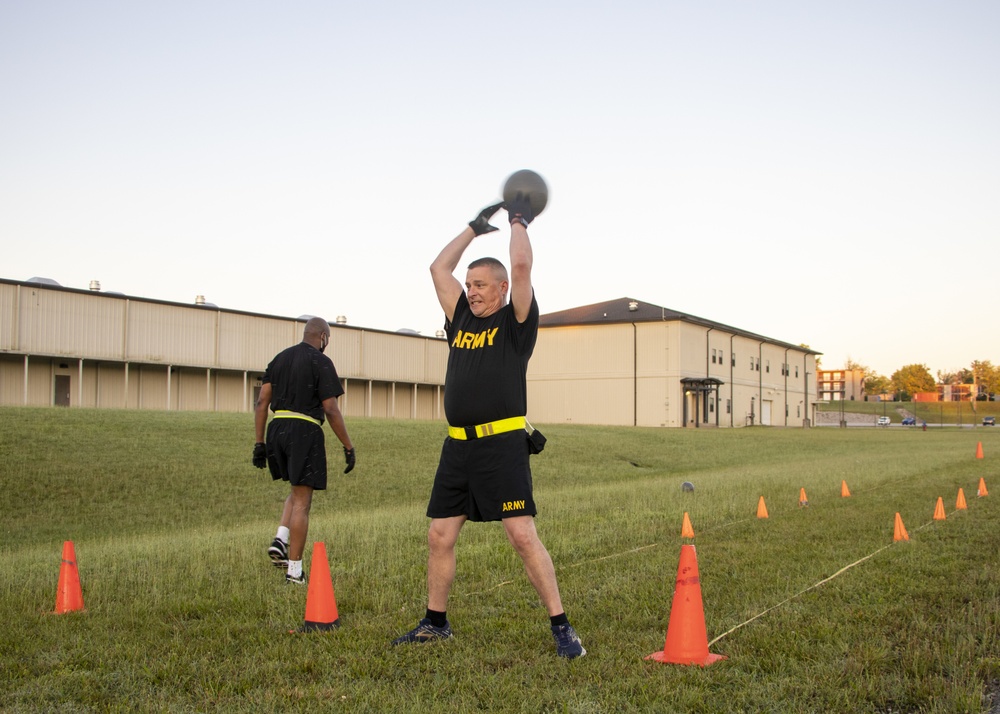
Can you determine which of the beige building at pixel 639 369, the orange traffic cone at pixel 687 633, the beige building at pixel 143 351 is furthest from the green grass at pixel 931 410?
the orange traffic cone at pixel 687 633

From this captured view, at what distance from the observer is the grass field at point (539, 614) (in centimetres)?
407

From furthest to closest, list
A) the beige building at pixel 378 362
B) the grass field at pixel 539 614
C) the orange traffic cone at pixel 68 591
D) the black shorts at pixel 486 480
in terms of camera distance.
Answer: the beige building at pixel 378 362 → the orange traffic cone at pixel 68 591 → the black shorts at pixel 486 480 → the grass field at pixel 539 614

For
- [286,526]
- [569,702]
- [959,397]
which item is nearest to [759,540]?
[286,526]

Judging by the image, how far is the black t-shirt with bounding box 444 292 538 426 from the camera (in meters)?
4.98

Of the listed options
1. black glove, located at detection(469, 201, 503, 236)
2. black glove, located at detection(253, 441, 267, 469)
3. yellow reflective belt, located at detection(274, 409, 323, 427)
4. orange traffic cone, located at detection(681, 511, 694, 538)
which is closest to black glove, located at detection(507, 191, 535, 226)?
black glove, located at detection(469, 201, 503, 236)

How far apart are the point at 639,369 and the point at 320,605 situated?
5656cm

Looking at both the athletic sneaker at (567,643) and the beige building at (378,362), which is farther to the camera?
the beige building at (378,362)

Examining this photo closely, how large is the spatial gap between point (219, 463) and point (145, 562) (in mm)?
12262

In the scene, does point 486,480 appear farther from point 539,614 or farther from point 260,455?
point 260,455

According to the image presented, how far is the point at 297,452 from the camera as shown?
7219 millimetres

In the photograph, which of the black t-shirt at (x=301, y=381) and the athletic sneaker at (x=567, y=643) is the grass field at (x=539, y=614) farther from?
the black t-shirt at (x=301, y=381)

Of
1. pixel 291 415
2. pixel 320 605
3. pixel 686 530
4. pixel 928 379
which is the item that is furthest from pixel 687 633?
pixel 928 379

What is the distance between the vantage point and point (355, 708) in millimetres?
3844

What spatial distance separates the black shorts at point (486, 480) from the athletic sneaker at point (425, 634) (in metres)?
0.65
